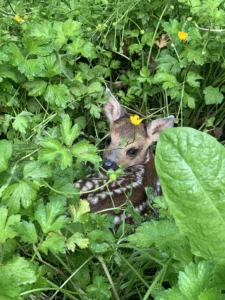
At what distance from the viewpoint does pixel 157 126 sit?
11.3ft

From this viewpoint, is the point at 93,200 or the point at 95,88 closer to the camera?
the point at 93,200

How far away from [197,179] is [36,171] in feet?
2.21

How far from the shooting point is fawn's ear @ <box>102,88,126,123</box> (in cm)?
350

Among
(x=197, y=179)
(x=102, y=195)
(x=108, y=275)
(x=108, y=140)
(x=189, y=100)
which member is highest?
(x=197, y=179)

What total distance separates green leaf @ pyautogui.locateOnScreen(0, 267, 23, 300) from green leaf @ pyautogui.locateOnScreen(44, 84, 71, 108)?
154 centimetres

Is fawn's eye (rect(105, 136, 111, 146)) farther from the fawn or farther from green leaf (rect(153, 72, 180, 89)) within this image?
green leaf (rect(153, 72, 180, 89))

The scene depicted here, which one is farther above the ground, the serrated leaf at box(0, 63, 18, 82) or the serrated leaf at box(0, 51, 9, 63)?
the serrated leaf at box(0, 51, 9, 63)

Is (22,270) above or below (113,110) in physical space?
above

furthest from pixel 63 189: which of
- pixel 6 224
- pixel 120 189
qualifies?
pixel 120 189

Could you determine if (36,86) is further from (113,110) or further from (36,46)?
(113,110)

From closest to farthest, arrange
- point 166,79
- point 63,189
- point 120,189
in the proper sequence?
point 63,189, point 120,189, point 166,79

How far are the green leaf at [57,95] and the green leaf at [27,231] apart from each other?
127 cm

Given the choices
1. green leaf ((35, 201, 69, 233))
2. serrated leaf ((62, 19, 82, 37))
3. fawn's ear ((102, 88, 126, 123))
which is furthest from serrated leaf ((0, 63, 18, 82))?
green leaf ((35, 201, 69, 233))

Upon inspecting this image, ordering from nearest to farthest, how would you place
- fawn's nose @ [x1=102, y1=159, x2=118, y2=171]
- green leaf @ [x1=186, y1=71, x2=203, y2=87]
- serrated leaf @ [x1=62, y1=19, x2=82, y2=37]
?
serrated leaf @ [x1=62, y1=19, x2=82, y2=37]
green leaf @ [x1=186, y1=71, x2=203, y2=87]
fawn's nose @ [x1=102, y1=159, x2=118, y2=171]
